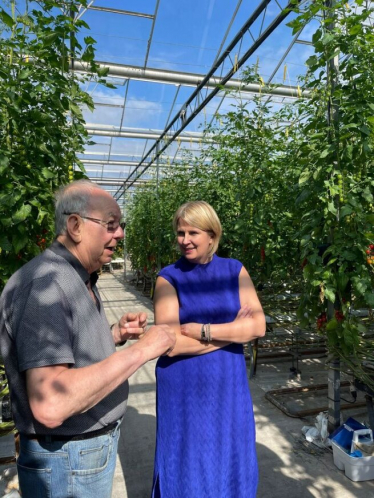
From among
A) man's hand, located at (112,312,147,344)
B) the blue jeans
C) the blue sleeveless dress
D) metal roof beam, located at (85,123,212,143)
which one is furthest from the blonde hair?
metal roof beam, located at (85,123,212,143)

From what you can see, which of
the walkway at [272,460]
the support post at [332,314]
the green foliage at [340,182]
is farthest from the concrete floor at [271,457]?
the green foliage at [340,182]

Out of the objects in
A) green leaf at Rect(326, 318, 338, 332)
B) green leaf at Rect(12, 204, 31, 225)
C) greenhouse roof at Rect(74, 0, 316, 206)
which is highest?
greenhouse roof at Rect(74, 0, 316, 206)

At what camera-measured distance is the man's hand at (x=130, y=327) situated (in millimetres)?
1427

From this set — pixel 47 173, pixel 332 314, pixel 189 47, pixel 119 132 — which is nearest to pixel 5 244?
pixel 47 173

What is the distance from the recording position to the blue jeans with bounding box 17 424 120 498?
3.37 feet

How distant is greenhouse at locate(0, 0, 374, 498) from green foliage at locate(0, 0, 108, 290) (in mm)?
11

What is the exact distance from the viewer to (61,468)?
1.04 meters

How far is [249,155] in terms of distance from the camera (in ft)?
13.1

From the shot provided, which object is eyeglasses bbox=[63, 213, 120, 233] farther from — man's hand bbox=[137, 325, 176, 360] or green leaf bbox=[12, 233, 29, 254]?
green leaf bbox=[12, 233, 29, 254]

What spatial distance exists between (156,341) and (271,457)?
203cm

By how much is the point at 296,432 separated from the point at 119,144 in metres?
11.2

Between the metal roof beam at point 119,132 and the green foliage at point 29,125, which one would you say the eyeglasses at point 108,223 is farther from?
the metal roof beam at point 119,132

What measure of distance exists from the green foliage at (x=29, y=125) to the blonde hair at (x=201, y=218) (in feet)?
2.64

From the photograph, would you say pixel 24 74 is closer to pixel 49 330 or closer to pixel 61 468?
pixel 49 330
